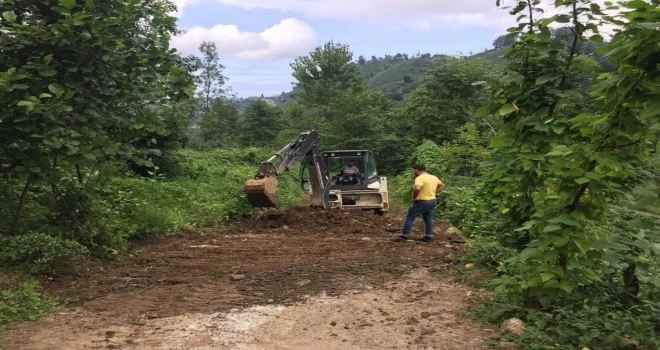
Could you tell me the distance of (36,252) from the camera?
22.0 ft

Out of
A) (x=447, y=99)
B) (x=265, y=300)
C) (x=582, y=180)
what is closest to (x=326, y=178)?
(x=265, y=300)

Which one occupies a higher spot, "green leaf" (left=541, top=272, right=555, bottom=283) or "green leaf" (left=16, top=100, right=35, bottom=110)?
"green leaf" (left=16, top=100, right=35, bottom=110)

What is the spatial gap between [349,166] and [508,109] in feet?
36.4

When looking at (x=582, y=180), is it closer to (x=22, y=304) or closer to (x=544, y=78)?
(x=544, y=78)

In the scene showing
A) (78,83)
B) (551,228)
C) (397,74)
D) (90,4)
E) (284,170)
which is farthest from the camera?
(397,74)

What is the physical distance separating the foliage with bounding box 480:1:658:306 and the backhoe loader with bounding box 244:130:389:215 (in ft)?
23.7

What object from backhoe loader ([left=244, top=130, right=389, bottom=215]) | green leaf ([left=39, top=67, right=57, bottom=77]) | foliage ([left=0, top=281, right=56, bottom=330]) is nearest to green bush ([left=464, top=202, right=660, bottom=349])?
foliage ([left=0, top=281, right=56, bottom=330])

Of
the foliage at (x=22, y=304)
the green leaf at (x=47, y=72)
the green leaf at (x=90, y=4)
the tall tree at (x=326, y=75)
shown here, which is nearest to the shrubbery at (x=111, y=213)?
the foliage at (x=22, y=304)

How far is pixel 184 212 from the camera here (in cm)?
1234

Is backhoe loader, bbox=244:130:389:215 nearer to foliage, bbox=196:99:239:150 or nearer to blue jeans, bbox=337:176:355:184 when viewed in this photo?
blue jeans, bbox=337:176:355:184

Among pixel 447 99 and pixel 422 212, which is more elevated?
pixel 447 99

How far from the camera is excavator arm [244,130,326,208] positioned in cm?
1209

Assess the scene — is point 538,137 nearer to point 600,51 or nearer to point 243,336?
point 600,51

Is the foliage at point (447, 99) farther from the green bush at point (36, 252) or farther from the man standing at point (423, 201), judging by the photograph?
the green bush at point (36, 252)
